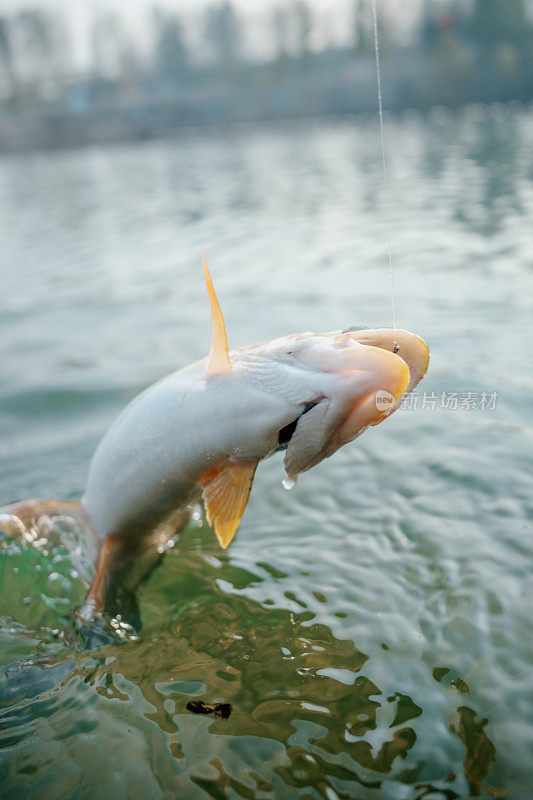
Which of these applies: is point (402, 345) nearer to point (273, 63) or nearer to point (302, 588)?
point (302, 588)

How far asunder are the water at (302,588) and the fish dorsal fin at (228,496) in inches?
31.1

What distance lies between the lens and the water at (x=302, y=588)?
8.42ft

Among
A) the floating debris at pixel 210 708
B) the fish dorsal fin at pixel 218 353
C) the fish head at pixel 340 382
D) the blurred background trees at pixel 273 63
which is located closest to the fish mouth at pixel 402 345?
the fish head at pixel 340 382

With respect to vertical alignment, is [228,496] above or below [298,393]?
below

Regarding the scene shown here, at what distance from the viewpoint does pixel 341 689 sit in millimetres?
2850

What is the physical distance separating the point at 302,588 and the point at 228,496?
1.11 m

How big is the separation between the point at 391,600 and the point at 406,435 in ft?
6.02

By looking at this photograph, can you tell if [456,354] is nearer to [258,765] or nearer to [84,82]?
[258,765]

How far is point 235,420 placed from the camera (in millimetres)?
2537

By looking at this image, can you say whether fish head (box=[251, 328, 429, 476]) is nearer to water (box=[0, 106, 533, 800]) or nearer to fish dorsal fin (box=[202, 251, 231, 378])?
fish dorsal fin (box=[202, 251, 231, 378])

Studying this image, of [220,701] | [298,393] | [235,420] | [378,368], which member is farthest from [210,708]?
[378,368]

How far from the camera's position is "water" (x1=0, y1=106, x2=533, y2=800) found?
257 cm

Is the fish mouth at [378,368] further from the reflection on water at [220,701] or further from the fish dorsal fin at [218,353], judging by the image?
the reflection on water at [220,701]

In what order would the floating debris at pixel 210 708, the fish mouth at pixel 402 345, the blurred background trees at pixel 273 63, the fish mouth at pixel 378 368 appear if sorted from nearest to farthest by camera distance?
the fish mouth at pixel 378 368
the fish mouth at pixel 402 345
the floating debris at pixel 210 708
the blurred background trees at pixel 273 63
